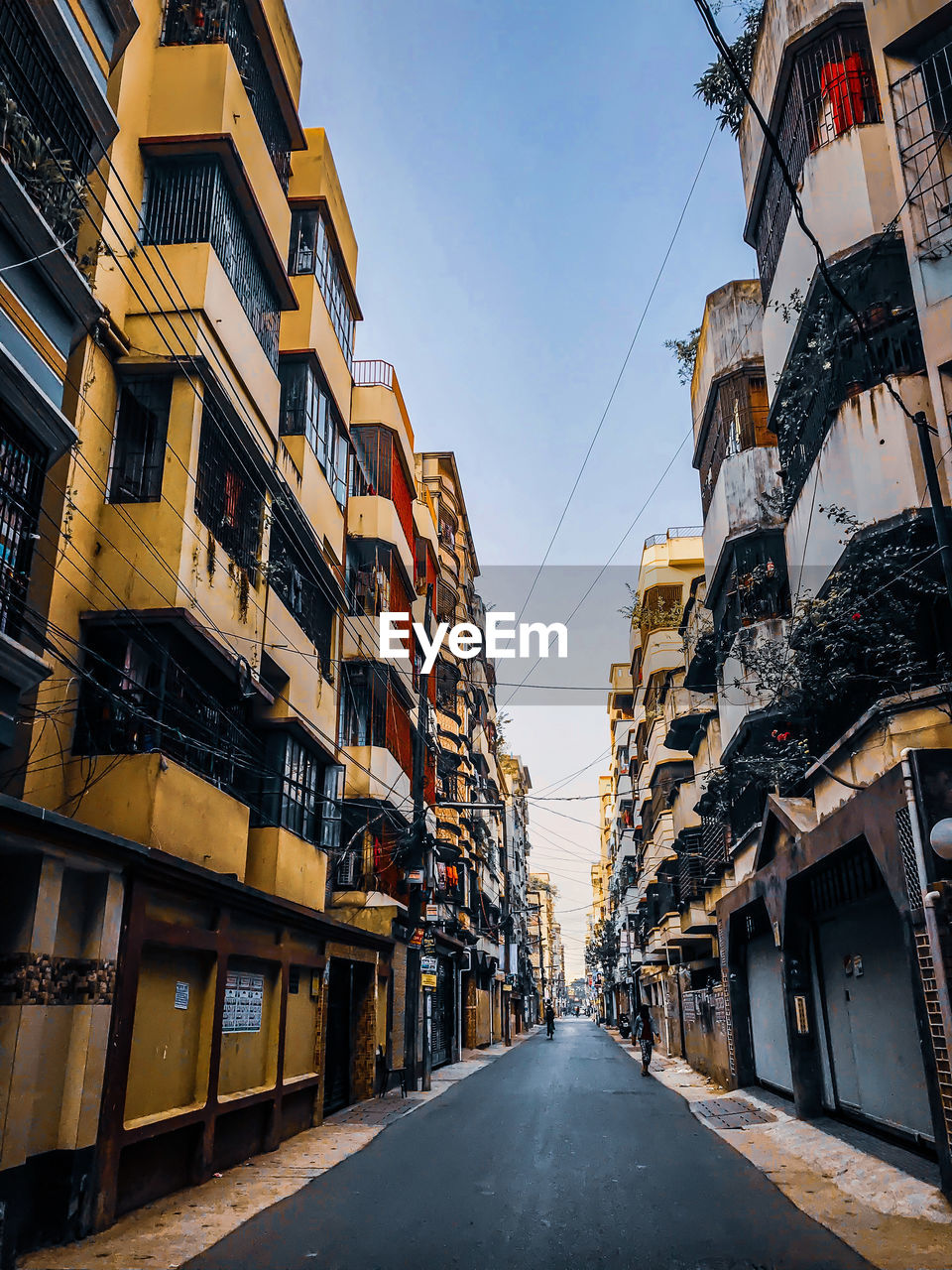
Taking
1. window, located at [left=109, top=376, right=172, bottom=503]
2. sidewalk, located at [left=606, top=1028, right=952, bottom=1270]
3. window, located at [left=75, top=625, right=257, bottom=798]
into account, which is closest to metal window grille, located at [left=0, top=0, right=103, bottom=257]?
window, located at [left=109, top=376, right=172, bottom=503]

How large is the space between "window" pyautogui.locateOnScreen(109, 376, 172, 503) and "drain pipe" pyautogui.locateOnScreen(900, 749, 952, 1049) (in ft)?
32.6

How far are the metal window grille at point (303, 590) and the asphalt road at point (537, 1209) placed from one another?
30.4 feet

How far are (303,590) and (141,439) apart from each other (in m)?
6.45

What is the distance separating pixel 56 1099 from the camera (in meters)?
9.01

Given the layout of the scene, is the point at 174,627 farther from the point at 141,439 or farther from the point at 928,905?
the point at 928,905

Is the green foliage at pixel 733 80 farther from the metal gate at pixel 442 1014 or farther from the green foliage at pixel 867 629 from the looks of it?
the metal gate at pixel 442 1014

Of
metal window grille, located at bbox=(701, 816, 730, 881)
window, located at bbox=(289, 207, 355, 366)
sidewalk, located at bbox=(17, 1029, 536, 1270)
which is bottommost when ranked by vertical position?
sidewalk, located at bbox=(17, 1029, 536, 1270)

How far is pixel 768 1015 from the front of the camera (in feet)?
65.6

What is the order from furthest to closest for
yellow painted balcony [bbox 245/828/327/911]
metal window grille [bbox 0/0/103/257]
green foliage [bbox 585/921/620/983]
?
green foliage [bbox 585/921/620/983] < yellow painted balcony [bbox 245/828/327/911] < metal window grille [bbox 0/0/103/257]

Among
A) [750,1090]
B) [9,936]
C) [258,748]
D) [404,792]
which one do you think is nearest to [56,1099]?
[9,936]

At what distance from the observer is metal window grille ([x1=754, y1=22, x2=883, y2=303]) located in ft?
49.6

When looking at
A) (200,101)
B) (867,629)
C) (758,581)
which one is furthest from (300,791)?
(200,101)

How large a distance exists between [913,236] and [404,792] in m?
19.1

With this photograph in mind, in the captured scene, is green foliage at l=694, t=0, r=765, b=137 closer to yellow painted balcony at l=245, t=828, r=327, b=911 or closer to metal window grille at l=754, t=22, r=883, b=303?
metal window grille at l=754, t=22, r=883, b=303
